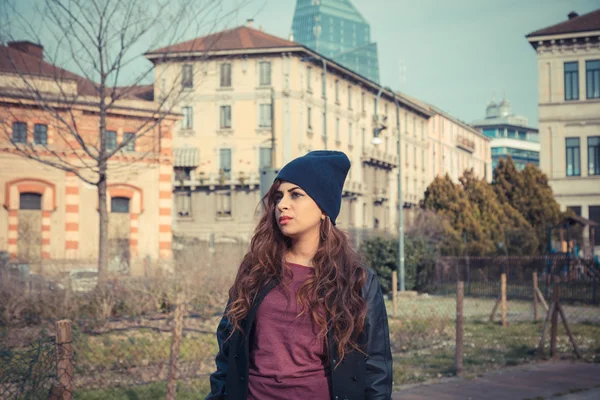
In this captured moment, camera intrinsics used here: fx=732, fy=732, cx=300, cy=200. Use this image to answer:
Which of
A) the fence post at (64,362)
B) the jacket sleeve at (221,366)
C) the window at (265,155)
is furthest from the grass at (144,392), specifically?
the window at (265,155)

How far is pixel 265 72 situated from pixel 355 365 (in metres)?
53.2

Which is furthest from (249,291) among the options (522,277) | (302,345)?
(522,277)

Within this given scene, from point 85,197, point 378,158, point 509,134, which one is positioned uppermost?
point 509,134

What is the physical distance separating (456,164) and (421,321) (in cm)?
7588

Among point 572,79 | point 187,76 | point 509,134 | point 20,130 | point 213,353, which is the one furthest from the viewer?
point 509,134

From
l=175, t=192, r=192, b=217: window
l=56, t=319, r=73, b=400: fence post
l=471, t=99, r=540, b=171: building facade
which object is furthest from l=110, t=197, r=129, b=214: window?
l=471, t=99, r=540, b=171: building facade

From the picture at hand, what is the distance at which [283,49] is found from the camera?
54438 mm

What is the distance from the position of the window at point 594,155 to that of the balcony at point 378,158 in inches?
916

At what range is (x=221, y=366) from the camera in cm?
356

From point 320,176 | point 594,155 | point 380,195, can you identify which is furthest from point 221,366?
point 380,195

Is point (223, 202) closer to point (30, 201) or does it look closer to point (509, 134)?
point (30, 201)

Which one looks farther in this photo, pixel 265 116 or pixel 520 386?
pixel 265 116

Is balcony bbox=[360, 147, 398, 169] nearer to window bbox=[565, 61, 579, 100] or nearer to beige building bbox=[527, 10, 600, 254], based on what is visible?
beige building bbox=[527, 10, 600, 254]

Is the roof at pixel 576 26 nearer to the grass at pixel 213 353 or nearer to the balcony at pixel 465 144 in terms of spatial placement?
the grass at pixel 213 353
